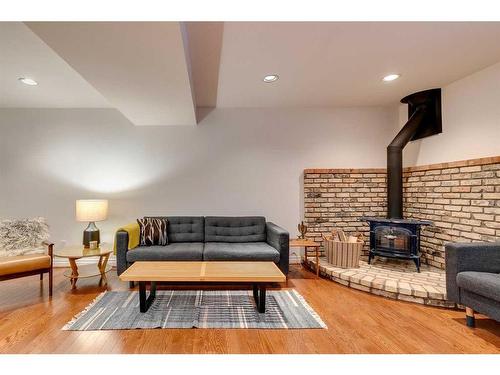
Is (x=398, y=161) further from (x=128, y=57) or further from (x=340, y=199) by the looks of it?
(x=128, y=57)

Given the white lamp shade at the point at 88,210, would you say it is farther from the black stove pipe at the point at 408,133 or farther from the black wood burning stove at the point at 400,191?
the black stove pipe at the point at 408,133

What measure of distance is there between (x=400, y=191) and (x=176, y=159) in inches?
130

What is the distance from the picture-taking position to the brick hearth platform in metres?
2.64

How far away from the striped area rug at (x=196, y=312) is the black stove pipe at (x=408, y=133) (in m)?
1.96

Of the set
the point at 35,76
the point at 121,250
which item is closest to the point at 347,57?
the point at 121,250

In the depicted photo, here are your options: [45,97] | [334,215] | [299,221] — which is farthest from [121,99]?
[334,215]

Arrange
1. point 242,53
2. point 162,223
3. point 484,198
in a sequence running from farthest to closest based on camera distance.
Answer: point 162,223 < point 484,198 < point 242,53

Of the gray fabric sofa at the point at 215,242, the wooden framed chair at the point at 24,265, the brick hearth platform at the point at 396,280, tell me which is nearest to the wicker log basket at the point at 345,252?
the brick hearth platform at the point at 396,280

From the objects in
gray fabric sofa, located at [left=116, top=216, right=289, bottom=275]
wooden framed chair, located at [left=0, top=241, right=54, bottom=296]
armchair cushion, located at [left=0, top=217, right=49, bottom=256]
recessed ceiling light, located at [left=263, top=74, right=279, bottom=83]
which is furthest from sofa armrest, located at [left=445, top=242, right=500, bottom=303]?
armchair cushion, located at [left=0, top=217, right=49, bottom=256]

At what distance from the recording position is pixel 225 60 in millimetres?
2689

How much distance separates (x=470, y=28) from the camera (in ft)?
7.13
